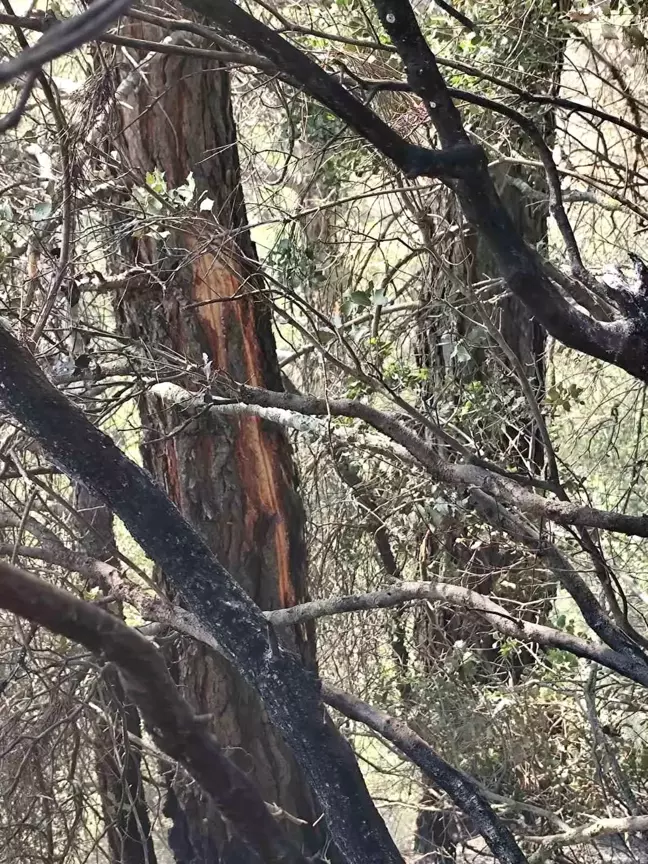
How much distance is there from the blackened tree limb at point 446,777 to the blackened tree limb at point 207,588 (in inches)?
12.5

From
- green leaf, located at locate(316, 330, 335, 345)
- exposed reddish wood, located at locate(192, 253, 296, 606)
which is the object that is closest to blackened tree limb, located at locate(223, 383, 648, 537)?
exposed reddish wood, located at locate(192, 253, 296, 606)

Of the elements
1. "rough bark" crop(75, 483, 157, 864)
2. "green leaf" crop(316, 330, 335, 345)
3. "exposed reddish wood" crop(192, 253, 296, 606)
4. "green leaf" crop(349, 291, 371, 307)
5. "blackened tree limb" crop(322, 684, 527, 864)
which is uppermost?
"green leaf" crop(316, 330, 335, 345)

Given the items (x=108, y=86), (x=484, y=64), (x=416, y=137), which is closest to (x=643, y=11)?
(x=484, y=64)

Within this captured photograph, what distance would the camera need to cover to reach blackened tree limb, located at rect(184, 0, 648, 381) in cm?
128

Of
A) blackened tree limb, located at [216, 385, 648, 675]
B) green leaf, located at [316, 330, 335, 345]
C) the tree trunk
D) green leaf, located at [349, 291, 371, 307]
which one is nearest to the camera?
blackened tree limb, located at [216, 385, 648, 675]

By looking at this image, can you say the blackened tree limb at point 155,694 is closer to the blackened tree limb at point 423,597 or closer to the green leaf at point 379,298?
the blackened tree limb at point 423,597

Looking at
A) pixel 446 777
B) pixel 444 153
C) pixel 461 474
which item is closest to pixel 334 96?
pixel 444 153

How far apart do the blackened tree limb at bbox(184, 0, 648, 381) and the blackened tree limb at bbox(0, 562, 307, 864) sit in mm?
866

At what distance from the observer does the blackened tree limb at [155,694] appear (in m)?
1.27

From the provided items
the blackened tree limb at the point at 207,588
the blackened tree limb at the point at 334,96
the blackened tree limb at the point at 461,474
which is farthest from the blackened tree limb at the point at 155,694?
the blackened tree limb at the point at 334,96

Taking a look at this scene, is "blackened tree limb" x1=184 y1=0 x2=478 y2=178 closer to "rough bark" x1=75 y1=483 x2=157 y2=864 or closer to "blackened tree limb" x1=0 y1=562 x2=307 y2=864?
"blackened tree limb" x1=0 y1=562 x2=307 y2=864

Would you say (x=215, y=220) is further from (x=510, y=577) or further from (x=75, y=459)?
(x=510, y=577)

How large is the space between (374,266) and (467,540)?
59.0 inches

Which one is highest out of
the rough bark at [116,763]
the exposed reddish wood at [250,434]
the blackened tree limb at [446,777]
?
the exposed reddish wood at [250,434]
